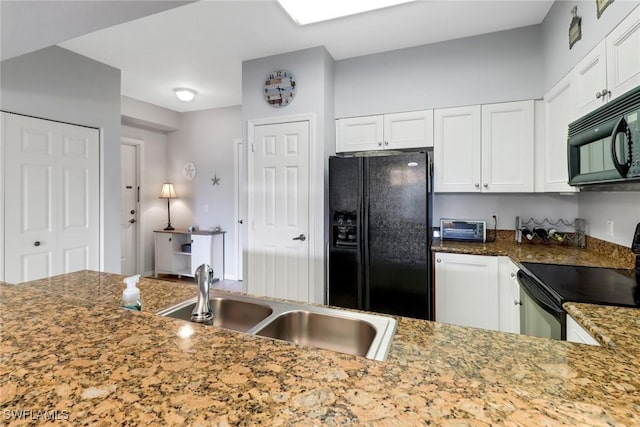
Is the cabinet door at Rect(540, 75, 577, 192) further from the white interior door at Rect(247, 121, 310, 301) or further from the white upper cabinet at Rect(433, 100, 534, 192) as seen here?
the white interior door at Rect(247, 121, 310, 301)

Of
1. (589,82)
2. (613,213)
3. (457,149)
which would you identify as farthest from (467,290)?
(589,82)

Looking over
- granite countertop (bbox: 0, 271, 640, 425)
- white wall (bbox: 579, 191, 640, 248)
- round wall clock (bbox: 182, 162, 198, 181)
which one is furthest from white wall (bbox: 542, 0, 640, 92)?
round wall clock (bbox: 182, 162, 198, 181)

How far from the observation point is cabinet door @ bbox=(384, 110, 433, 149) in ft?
9.23

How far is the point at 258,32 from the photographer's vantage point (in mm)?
2607

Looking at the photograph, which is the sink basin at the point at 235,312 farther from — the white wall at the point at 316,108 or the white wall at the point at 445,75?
the white wall at the point at 445,75

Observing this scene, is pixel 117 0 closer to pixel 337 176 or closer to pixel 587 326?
pixel 337 176

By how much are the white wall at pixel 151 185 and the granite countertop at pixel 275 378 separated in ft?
14.0

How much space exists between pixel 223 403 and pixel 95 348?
1.22 feet

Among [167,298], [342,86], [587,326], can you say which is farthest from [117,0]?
[587,326]

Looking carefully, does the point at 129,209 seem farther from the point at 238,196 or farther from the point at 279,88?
the point at 279,88

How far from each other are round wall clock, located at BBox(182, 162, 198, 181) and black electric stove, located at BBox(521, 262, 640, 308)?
453cm

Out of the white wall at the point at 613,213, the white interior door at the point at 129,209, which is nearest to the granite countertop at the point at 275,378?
the white wall at the point at 613,213

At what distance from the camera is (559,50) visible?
87.4 inches

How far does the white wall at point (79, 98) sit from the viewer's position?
101 inches
